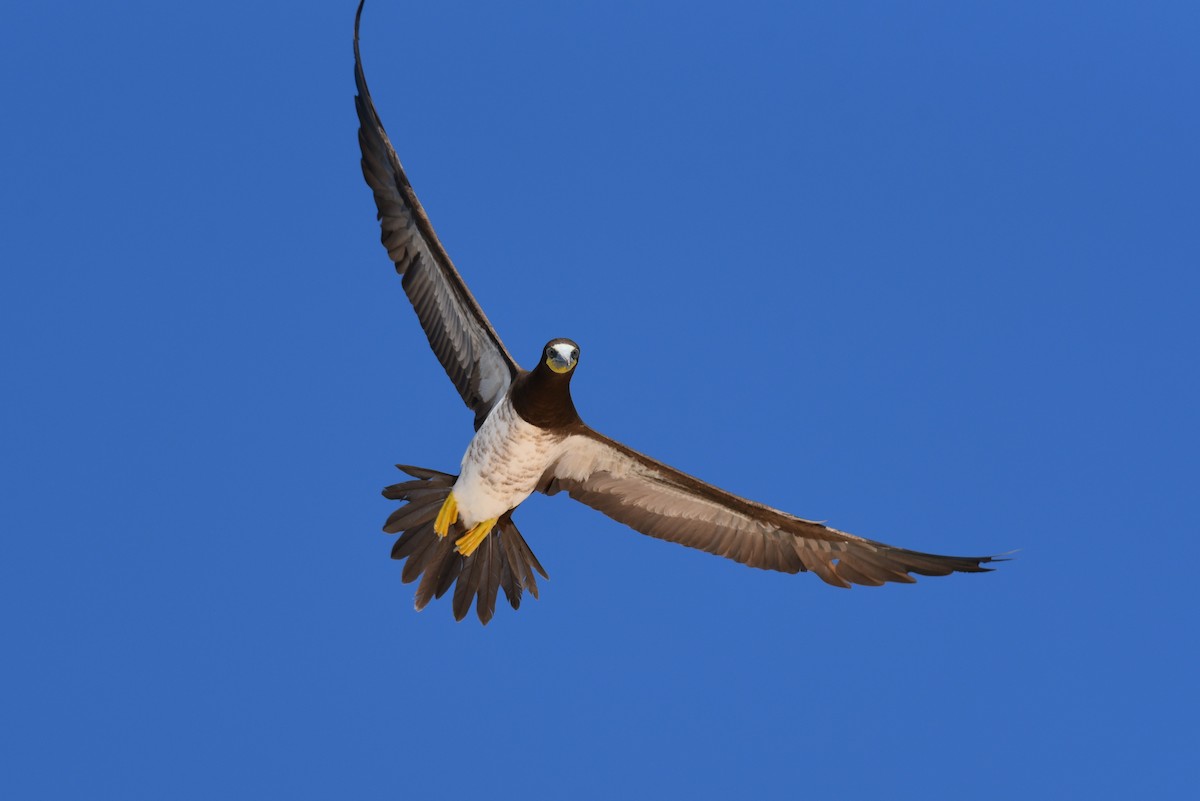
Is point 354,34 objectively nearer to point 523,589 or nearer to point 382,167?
point 382,167

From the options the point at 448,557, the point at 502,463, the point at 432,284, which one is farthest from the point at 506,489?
the point at 432,284

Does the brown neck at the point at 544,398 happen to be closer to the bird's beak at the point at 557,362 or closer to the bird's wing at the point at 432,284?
the bird's beak at the point at 557,362

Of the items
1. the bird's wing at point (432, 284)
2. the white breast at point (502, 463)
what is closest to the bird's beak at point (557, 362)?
the white breast at point (502, 463)

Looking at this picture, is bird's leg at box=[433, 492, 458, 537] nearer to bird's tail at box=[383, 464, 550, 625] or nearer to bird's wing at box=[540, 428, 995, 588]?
bird's tail at box=[383, 464, 550, 625]

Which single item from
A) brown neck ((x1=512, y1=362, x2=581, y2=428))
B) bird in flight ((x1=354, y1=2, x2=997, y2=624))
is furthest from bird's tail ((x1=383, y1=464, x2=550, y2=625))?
brown neck ((x1=512, y1=362, x2=581, y2=428))

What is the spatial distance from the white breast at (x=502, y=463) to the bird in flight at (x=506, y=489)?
0.01m

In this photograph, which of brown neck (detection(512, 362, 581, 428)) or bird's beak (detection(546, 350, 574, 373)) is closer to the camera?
bird's beak (detection(546, 350, 574, 373))

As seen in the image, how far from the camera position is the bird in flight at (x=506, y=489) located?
11.3 metres

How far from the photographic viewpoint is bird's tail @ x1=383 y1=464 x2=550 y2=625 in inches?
461

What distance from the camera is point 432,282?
1180cm

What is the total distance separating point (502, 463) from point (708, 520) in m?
2.08

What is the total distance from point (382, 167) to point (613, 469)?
3.15 meters

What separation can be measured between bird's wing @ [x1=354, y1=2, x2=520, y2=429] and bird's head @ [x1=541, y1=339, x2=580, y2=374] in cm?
89

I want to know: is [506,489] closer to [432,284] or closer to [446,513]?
[446,513]
